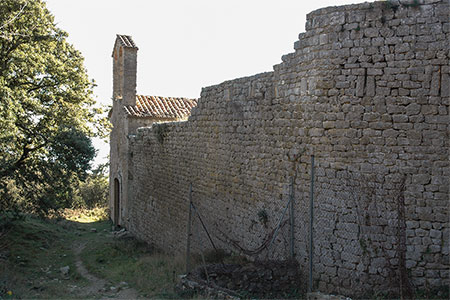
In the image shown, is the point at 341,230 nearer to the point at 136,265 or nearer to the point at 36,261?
→ the point at 136,265

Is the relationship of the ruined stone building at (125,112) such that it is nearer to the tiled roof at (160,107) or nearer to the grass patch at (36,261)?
Result: the tiled roof at (160,107)

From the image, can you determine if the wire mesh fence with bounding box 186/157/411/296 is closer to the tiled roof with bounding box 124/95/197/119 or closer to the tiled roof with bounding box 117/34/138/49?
the tiled roof with bounding box 124/95/197/119

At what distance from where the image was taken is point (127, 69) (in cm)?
1866

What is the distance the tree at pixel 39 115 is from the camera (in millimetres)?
13055

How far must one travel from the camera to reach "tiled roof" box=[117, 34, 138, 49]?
18594 mm

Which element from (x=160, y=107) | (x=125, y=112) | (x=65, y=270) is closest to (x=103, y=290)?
(x=65, y=270)

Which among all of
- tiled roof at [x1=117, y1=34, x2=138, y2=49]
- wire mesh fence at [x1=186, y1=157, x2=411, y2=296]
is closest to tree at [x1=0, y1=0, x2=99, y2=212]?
tiled roof at [x1=117, y1=34, x2=138, y2=49]

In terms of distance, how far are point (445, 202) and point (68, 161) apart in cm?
1076

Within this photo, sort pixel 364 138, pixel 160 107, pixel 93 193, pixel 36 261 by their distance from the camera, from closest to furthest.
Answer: pixel 364 138 → pixel 36 261 → pixel 160 107 → pixel 93 193

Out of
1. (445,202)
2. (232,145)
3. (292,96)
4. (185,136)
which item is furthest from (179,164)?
(445,202)

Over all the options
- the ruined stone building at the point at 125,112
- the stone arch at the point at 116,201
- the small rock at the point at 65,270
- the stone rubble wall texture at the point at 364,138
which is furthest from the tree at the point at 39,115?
the stone rubble wall texture at the point at 364,138

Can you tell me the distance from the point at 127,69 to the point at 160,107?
211cm

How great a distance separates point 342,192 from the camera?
23.4ft

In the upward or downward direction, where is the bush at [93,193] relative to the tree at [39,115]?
downward
